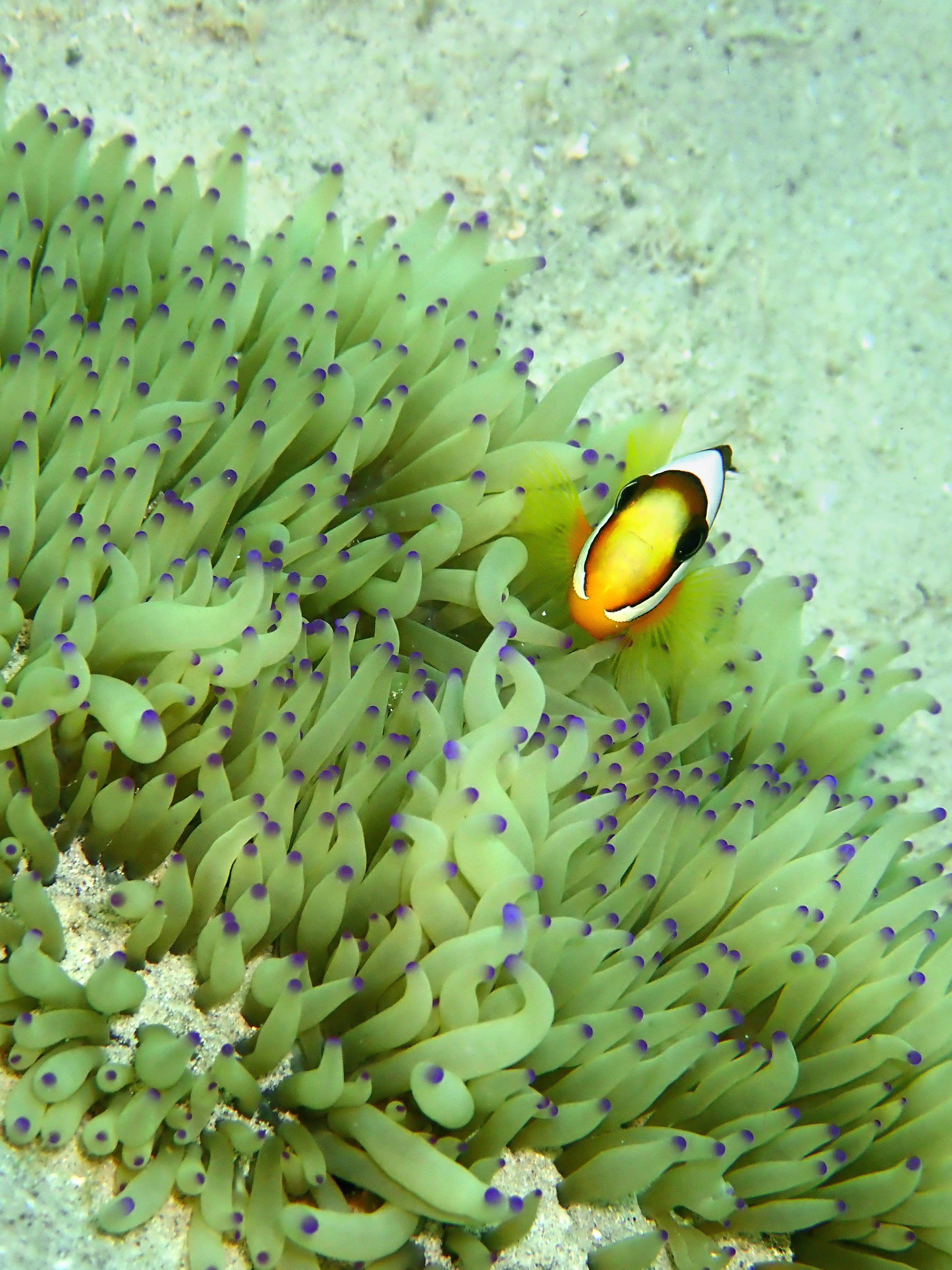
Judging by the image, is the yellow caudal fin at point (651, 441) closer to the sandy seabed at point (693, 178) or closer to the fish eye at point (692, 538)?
the fish eye at point (692, 538)

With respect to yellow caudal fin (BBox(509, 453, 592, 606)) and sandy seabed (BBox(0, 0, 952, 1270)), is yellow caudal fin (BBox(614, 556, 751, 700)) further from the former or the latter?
sandy seabed (BBox(0, 0, 952, 1270))

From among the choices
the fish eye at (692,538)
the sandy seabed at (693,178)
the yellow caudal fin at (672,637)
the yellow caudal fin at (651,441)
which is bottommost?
the yellow caudal fin at (672,637)

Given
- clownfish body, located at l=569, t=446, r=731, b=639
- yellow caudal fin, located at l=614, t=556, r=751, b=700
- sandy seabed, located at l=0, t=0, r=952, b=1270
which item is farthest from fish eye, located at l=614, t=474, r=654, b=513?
sandy seabed, located at l=0, t=0, r=952, b=1270

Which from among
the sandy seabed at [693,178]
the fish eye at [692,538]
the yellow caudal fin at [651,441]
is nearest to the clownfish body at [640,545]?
the fish eye at [692,538]

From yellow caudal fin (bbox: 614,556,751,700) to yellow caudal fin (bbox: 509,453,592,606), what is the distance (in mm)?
173

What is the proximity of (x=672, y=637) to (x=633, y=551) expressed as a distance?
0.22 metres

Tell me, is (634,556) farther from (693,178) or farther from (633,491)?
(693,178)

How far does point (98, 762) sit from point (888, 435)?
9.24 ft

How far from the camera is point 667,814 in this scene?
1.70 metres

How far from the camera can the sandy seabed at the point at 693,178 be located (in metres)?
3.01

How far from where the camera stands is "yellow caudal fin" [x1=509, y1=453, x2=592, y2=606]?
6.82 ft

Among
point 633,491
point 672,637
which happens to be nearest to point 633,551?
point 633,491

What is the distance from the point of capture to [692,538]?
79.4 inches

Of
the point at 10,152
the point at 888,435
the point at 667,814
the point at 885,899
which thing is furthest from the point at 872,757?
the point at 10,152
